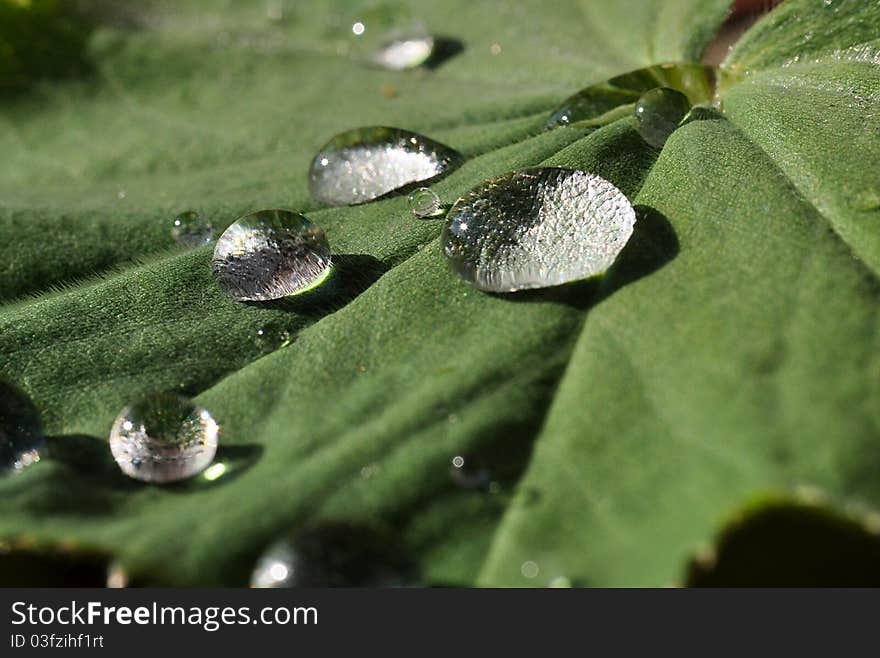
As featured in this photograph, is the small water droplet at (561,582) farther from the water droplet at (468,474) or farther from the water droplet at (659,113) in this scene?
the water droplet at (659,113)

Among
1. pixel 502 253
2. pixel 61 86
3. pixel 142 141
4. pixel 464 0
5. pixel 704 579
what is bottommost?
pixel 704 579

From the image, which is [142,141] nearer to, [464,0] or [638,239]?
[464,0]

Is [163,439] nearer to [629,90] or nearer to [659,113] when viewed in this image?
[659,113]

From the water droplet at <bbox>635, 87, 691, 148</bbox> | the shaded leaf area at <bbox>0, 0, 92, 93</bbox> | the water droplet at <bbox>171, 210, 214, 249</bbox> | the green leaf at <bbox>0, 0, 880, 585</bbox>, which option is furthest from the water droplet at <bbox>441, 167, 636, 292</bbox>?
the shaded leaf area at <bbox>0, 0, 92, 93</bbox>

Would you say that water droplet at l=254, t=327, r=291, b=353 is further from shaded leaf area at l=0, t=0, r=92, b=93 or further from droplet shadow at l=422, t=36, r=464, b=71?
shaded leaf area at l=0, t=0, r=92, b=93

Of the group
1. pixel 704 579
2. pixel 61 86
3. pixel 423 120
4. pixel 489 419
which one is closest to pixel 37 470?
pixel 489 419
